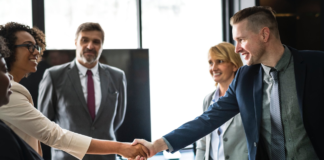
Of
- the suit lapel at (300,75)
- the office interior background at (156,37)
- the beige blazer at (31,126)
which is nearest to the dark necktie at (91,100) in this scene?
the office interior background at (156,37)

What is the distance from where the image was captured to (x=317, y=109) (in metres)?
1.58

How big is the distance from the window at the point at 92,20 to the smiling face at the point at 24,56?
1.83 metres

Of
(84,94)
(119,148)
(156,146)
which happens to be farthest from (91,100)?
(156,146)

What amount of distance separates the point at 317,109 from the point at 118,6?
9.91 feet

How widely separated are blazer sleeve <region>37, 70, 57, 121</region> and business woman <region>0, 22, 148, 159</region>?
79 cm

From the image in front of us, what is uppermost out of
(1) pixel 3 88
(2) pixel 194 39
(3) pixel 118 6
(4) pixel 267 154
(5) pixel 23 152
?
(3) pixel 118 6

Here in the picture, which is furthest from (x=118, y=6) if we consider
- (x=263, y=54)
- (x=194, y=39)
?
(x=263, y=54)

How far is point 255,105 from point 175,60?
7.83 ft

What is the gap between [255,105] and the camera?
1.77m

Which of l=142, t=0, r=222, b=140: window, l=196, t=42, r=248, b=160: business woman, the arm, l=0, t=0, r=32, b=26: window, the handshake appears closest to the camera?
l=196, t=42, r=248, b=160: business woman

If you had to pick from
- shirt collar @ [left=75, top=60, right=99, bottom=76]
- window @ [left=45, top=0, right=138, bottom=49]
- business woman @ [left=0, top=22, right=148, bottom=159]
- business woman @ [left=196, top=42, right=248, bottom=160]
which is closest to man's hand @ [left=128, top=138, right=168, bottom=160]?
business woman @ [left=0, top=22, right=148, bottom=159]

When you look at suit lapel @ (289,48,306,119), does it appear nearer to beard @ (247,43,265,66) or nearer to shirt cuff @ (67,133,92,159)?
beard @ (247,43,265,66)

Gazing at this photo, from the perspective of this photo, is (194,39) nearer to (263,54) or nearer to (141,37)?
(141,37)

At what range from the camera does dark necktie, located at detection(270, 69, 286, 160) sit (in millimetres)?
1680
